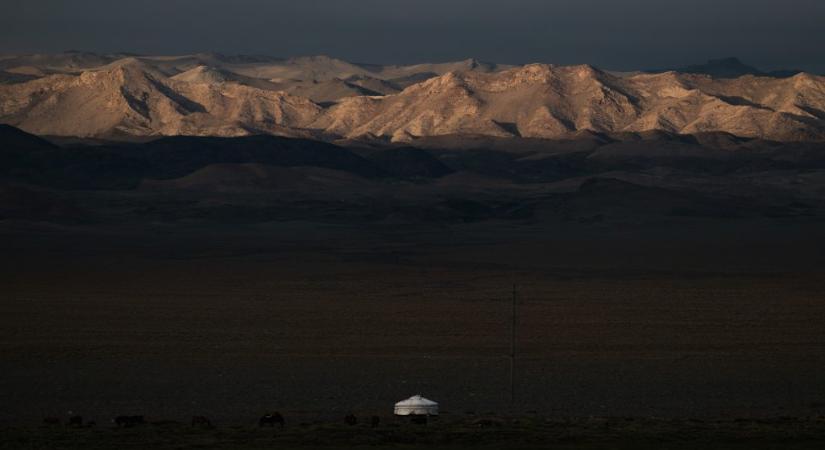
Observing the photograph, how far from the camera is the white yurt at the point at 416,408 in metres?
22.7

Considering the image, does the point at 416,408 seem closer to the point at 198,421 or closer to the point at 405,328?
the point at 198,421

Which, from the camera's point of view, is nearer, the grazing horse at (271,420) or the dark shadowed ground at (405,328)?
the grazing horse at (271,420)

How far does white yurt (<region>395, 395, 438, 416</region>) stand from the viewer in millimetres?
22719

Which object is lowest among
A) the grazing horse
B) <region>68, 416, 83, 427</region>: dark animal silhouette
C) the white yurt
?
<region>68, 416, 83, 427</region>: dark animal silhouette

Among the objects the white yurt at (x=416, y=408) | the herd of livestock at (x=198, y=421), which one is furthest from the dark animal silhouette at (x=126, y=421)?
the white yurt at (x=416, y=408)

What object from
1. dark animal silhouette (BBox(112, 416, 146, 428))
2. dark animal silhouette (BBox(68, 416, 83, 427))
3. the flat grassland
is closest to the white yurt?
the flat grassland

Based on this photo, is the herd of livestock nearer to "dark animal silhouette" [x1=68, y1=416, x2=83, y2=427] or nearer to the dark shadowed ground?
"dark animal silhouette" [x1=68, y1=416, x2=83, y2=427]

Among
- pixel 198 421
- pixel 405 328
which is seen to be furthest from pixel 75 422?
pixel 405 328

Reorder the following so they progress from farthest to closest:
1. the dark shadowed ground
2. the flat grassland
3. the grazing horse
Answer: the dark shadowed ground < the flat grassland < the grazing horse

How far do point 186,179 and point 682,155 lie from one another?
58.1 meters

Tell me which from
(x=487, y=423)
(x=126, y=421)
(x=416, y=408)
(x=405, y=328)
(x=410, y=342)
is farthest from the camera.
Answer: (x=405, y=328)

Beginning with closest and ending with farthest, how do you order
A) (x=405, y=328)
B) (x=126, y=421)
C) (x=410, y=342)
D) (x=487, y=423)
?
(x=126, y=421)
(x=487, y=423)
(x=410, y=342)
(x=405, y=328)

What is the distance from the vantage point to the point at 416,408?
2270 cm

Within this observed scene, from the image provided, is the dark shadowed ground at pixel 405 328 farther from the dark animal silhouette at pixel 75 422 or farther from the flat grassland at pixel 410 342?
the dark animal silhouette at pixel 75 422
